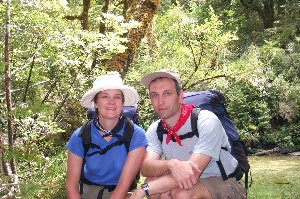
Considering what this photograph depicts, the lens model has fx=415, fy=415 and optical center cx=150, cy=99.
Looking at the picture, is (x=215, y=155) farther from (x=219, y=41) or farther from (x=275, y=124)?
(x=275, y=124)

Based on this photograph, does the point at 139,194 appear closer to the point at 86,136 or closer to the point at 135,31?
the point at 86,136

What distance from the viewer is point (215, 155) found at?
3.29m

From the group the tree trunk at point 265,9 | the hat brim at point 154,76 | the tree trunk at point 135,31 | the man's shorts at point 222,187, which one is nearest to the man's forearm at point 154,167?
the man's shorts at point 222,187

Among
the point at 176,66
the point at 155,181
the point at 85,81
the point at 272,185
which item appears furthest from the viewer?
the point at 176,66

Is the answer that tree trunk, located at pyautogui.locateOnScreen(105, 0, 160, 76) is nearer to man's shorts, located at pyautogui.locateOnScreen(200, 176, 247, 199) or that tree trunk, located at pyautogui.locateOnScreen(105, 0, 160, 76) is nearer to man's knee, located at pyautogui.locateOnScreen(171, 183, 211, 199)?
man's shorts, located at pyautogui.locateOnScreen(200, 176, 247, 199)

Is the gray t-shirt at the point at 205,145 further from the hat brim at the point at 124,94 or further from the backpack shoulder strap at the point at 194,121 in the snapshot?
the hat brim at the point at 124,94

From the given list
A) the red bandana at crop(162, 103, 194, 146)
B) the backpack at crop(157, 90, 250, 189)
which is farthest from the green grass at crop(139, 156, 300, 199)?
the red bandana at crop(162, 103, 194, 146)

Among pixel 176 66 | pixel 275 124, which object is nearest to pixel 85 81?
pixel 176 66

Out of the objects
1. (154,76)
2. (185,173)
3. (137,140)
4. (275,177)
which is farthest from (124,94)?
(275,177)

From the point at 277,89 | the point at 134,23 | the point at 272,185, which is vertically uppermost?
the point at 134,23

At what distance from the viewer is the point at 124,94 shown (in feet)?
11.8

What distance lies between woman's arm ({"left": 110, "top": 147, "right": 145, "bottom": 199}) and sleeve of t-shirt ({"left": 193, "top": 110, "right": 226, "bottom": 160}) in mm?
481

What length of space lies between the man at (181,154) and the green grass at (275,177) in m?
2.98

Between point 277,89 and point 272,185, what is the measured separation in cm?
683
